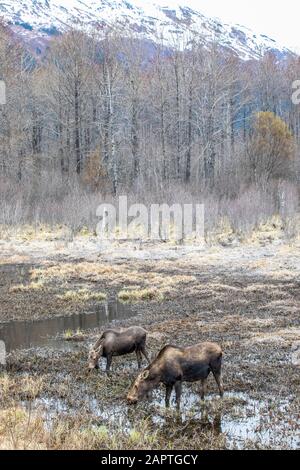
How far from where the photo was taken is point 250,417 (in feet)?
24.9

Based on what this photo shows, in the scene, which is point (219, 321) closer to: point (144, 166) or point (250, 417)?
point (250, 417)

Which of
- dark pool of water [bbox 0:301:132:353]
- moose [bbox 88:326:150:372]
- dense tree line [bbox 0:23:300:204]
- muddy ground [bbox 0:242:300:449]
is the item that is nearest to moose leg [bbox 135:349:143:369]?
moose [bbox 88:326:150:372]

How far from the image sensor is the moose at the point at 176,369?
792 cm

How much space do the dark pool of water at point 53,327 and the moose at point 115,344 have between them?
181 cm

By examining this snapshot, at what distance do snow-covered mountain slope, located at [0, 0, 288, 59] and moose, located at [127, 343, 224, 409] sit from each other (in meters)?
54.8

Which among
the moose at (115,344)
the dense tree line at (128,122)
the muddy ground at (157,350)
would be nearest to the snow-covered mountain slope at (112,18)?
the dense tree line at (128,122)

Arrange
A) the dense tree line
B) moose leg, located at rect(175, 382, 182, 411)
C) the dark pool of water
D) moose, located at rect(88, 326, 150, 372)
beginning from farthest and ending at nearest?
the dense tree line → the dark pool of water → moose, located at rect(88, 326, 150, 372) → moose leg, located at rect(175, 382, 182, 411)

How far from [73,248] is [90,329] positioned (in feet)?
44.3

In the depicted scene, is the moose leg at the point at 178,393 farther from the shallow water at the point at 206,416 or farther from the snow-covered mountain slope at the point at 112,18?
the snow-covered mountain slope at the point at 112,18

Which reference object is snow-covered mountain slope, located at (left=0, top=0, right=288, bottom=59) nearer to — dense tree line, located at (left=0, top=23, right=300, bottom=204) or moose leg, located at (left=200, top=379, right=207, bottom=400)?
dense tree line, located at (left=0, top=23, right=300, bottom=204)

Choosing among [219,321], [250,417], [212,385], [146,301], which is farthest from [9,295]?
[250,417]

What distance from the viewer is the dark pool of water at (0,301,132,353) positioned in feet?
38.5

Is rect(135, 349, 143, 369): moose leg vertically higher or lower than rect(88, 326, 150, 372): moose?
lower

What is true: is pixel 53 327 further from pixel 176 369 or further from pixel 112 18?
pixel 112 18
